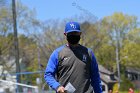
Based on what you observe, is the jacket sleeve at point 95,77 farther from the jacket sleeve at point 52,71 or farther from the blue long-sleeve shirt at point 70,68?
the jacket sleeve at point 52,71

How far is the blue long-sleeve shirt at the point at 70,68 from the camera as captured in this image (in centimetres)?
503

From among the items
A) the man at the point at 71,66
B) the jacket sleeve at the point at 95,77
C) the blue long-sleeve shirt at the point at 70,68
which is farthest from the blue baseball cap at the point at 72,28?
the jacket sleeve at the point at 95,77

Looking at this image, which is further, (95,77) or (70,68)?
(95,77)

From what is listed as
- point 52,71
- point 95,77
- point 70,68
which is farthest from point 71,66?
point 95,77

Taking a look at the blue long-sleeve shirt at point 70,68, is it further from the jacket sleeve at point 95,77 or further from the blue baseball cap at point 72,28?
the blue baseball cap at point 72,28

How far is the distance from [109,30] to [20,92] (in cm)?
5874

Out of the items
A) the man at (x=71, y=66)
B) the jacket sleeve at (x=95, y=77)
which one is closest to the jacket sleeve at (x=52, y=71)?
the man at (x=71, y=66)

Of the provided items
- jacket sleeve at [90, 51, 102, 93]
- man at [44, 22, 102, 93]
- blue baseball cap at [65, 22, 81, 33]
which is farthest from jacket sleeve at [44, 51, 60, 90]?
jacket sleeve at [90, 51, 102, 93]

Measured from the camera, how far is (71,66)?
5.05 meters

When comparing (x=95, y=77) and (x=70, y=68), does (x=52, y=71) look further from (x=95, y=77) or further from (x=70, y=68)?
(x=95, y=77)

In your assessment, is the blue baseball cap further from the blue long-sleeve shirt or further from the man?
the blue long-sleeve shirt

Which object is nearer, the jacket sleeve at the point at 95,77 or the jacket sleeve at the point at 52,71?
the jacket sleeve at the point at 52,71

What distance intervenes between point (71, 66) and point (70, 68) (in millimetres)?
25

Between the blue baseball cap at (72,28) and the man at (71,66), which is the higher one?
the blue baseball cap at (72,28)
